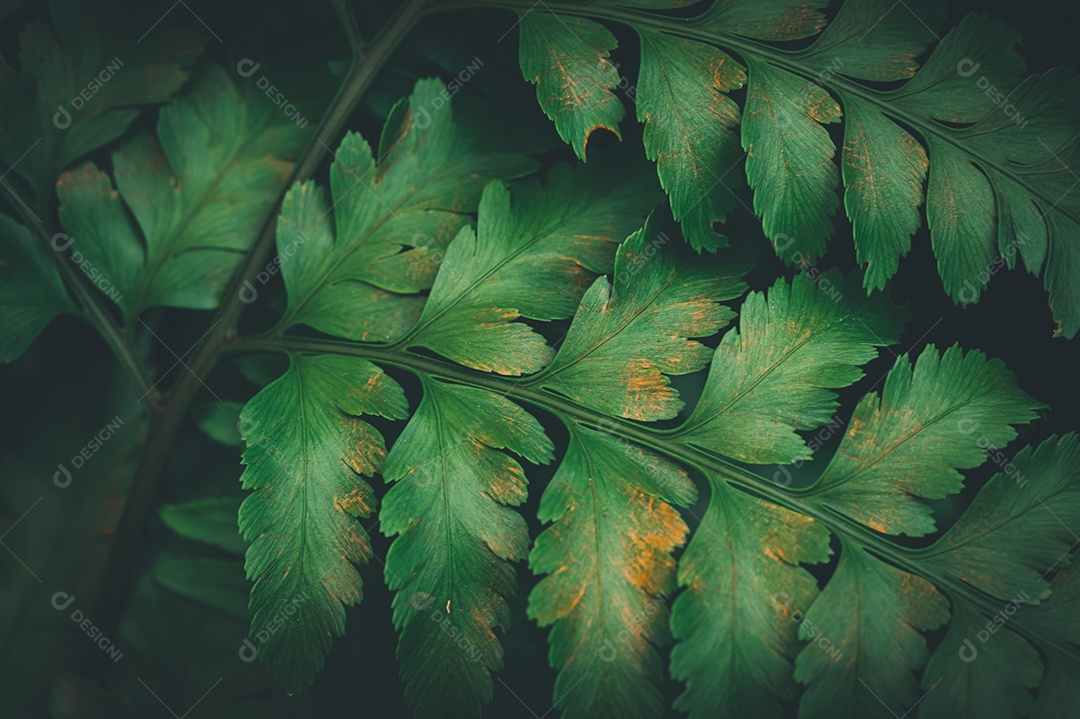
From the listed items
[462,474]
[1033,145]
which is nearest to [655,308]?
[462,474]

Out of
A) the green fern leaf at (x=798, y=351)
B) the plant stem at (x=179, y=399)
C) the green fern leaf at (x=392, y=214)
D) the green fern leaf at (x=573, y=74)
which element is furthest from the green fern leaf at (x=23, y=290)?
the green fern leaf at (x=798, y=351)

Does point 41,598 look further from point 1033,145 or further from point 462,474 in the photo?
point 1033,145

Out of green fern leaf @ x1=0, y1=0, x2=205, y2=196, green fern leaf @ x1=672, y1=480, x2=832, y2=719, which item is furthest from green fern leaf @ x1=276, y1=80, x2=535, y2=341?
green fern leaf @ x1=672, y1=480, x2=832, y2=719

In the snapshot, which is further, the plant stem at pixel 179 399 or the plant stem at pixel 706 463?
the plant stem at pixel 179 399

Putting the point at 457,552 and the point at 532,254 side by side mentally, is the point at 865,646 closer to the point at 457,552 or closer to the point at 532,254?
the point at 457,552

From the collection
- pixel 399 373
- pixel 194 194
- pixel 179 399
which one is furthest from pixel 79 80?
pixel 399 373

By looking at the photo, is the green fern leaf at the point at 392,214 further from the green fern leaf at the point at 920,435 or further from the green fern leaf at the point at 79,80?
the green fern leaf at the point at 920,435
